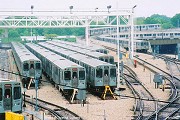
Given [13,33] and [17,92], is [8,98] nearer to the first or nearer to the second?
[17,92]

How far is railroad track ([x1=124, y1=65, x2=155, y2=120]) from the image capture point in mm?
24359

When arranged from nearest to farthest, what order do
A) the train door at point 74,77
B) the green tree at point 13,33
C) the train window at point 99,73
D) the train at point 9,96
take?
the train at point 9,96 → the train door at point 74,77 → the train window at point 99,73 → the green tree at point 13,33

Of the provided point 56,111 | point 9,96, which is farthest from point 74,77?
point 9,96

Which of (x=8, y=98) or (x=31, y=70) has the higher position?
(x=31, y=70)

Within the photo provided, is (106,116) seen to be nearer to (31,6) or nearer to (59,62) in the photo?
(59,62)

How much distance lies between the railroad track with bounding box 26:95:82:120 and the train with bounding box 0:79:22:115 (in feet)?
10.6

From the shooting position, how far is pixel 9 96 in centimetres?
2075

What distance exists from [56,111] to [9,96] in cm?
527

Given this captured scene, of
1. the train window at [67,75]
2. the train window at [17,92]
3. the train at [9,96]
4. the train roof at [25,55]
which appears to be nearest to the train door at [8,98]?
the train at [9,96]

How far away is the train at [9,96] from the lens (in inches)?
810

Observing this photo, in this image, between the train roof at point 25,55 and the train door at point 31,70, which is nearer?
the train door at point 31,70

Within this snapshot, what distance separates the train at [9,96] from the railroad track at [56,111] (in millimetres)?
3222

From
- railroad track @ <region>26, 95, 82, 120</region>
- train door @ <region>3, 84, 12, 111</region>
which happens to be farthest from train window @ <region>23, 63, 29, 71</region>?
train door @ <region>3, 84, 12, 111</region>

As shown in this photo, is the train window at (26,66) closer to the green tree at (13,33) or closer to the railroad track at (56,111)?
the railroad track at (56,111)
